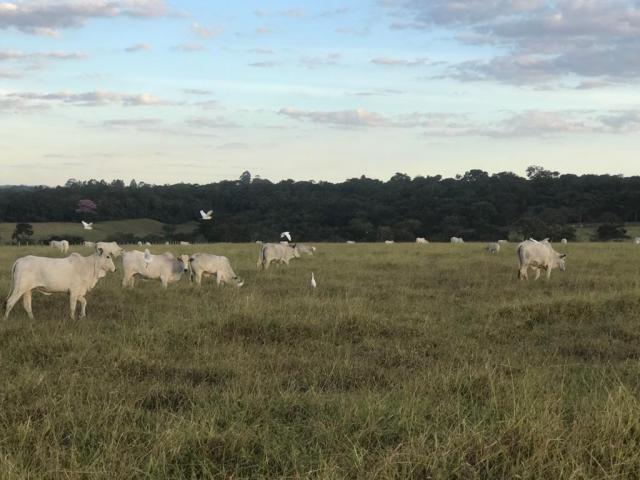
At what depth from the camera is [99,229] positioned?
219 ft

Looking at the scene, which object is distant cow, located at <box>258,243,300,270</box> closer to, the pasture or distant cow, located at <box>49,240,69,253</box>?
the pasture

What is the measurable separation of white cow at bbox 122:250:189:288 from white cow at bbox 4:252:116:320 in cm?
399

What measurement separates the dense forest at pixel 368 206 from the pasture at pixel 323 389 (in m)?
41.4

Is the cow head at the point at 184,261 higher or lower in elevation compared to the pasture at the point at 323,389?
higher

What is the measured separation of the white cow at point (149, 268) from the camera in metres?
15.7

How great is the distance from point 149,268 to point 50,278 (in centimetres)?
500

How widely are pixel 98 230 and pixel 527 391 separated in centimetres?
6562

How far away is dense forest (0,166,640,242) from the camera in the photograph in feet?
185

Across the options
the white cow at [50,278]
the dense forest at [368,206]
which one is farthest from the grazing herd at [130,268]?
the dense forest at [368,206]

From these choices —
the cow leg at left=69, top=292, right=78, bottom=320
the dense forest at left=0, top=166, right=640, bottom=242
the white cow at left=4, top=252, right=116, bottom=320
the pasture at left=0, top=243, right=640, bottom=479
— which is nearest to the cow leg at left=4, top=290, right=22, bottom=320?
the white cow at left=4, top=252, right=116, bottom=320

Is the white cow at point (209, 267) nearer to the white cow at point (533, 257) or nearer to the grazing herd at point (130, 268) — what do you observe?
the grazing herd at point (130, 268)

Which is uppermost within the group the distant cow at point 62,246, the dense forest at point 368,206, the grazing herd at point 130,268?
the dense forest at point 368,206

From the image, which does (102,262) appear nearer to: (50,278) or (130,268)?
(50,278)

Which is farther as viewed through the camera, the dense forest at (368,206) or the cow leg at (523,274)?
the dense forest at (368,206)
